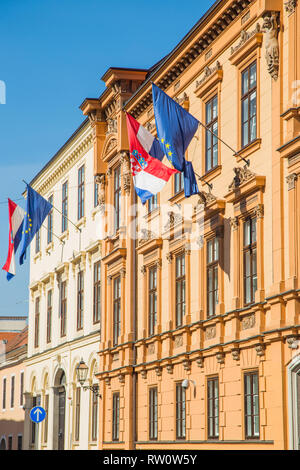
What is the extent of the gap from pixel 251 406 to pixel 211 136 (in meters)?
8.36

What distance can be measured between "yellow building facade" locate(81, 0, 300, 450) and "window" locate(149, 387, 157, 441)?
0.24ft

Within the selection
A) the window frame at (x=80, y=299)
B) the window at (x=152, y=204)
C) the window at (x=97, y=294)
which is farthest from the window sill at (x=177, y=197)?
the window frame at (x=80, y=299)

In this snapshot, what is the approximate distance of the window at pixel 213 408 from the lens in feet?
87.3

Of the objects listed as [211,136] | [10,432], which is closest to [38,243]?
Result: [10,432]

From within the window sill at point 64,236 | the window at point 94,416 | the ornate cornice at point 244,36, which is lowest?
the window at point 94,416

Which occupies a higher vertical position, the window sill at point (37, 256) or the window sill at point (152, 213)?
the window sill at point (37, 256)

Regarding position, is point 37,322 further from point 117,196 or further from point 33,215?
point 117,196

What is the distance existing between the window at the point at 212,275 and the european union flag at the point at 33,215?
34.4 feet

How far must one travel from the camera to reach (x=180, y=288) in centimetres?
3028

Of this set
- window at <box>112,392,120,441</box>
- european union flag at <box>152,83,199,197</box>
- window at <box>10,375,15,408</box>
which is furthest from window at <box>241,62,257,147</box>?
window at <box>10,375,15,408</box>

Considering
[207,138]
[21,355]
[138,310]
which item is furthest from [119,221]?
[21,355]

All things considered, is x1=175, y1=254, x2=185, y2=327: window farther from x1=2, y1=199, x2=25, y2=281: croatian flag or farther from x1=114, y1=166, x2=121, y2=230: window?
x1=2, y1=199, x2=25, y2=281: croatian flag

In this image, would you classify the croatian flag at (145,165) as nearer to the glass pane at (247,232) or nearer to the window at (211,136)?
the window at (211,136)

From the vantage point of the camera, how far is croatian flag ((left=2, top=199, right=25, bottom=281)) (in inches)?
1495
